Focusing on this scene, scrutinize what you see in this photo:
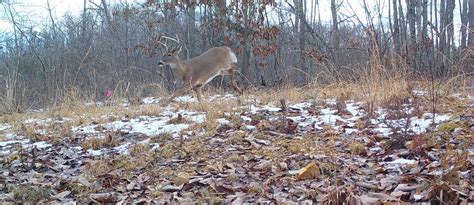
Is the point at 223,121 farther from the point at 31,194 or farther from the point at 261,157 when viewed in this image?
the point at 31,194

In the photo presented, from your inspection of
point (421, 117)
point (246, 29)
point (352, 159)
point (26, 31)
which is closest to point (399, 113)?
point (421, 117)

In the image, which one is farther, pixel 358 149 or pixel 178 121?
pixel 178 121

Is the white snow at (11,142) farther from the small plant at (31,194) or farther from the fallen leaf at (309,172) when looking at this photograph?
the fallen leaf at (309,172)

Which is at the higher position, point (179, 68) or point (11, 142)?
point (179, 68)

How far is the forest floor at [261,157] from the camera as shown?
9.05 ft

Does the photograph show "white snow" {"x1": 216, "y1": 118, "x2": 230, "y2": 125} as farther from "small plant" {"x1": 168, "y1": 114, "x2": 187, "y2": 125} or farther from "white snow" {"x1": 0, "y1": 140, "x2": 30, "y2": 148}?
"white snow" {"x1": 0, "y1": 140, "x2": 30, "y2": 148}

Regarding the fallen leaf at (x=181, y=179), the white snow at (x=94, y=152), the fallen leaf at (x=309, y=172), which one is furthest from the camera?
the white snow at (x=94, y=152)

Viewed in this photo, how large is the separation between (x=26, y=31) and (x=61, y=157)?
Result: 48.4ft

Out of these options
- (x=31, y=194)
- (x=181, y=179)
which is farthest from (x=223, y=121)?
(x=31, y=194)

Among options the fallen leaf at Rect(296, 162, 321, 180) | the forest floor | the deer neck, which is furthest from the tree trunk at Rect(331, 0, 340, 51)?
the fallen leaf at Rect(296, 162, 321, 180)

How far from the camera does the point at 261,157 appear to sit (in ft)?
12.1

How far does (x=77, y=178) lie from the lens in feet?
11.1

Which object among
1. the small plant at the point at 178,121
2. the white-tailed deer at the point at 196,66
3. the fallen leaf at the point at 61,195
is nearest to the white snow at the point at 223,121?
the small plant at the point at 178,121

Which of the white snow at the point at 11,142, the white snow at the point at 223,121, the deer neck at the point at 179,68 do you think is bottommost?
the white snow at the point at 11,142
